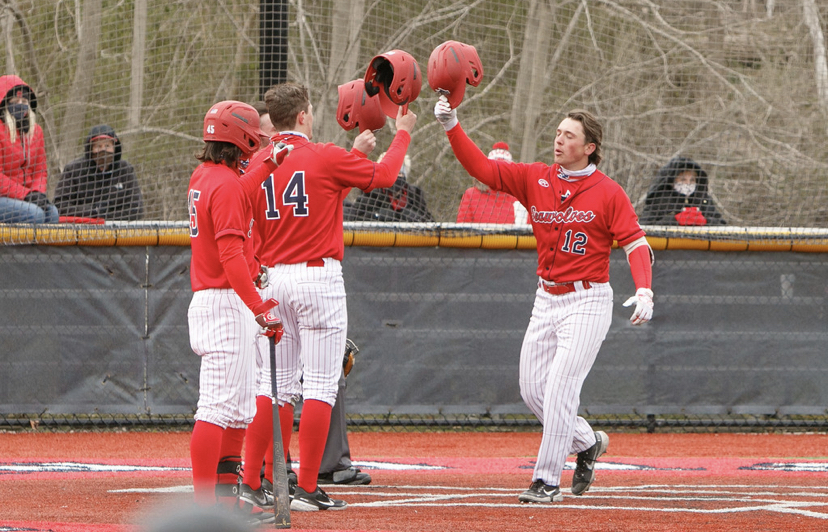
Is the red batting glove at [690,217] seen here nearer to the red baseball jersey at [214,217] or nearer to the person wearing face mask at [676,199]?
the person wearing face mask at [676,199]

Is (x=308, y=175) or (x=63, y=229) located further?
(x=63, y=229)

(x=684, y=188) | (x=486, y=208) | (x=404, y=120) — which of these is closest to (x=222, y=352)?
(x=404, y=120)

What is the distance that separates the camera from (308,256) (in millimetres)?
4965

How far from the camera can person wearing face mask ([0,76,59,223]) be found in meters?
8.73

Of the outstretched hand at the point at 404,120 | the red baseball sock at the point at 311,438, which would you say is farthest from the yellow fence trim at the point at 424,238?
the red baseball sock at the point at 311,438

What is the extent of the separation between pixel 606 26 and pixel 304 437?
9.17 metres

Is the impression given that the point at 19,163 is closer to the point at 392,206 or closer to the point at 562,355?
the point at 392,206

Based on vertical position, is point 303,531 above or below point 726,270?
below

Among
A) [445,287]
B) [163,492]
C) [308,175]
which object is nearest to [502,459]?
[445,287]

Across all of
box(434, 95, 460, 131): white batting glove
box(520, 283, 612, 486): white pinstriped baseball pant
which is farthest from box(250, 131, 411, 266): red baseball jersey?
box(520, 283, 612, 486): white pinstriped baseball pant

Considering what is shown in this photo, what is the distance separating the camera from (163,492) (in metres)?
5.58

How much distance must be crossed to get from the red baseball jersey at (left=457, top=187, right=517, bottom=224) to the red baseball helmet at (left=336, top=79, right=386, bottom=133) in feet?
14.4

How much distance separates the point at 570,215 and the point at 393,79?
119cm

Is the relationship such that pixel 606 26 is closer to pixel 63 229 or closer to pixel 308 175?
pixel 63 229
